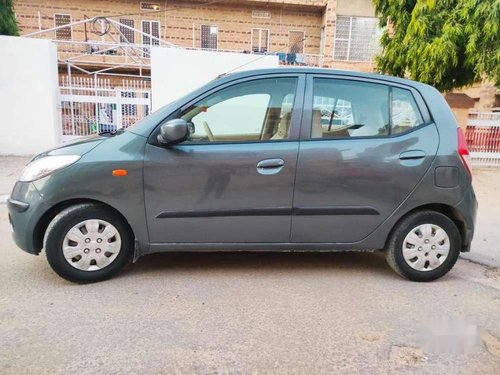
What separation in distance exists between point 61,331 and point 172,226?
111cm

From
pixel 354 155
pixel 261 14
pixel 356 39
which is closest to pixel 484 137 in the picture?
pixel 354 155

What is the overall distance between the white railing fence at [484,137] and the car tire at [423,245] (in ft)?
26.3

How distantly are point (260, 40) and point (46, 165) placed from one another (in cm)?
1982

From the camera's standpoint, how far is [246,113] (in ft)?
11.3

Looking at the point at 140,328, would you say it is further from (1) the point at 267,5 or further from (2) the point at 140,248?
(1) the point at 267,5

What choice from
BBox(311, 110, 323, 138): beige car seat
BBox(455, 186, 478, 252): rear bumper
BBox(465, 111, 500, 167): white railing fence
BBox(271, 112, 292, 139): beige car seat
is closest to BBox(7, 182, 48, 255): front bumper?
BBox(271, 112, 292, 139): beige car seat

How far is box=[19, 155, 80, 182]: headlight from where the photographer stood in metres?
3.18

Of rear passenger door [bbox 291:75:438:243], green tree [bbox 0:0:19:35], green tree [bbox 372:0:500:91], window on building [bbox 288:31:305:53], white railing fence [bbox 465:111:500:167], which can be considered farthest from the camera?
window on building [bbox 288:31:305:53]

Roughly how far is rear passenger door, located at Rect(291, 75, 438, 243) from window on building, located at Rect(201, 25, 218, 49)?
1912 cm

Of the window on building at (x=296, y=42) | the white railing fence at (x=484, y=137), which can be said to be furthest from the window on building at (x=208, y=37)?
the white railing fence at (x=484, y=137)

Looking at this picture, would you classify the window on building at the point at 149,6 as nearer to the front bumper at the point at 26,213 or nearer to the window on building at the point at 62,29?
the window on building at the point at 62,29

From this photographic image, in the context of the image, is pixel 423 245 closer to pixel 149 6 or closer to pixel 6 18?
pixel 6 18

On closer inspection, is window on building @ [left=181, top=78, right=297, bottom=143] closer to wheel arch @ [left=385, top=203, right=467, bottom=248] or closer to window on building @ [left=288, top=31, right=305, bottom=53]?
wheel arch @ [left=385, top=203, right=467, bottom=248]

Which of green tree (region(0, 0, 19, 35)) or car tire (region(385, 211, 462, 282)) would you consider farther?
green tree (region(0, 0, 19, 35))
